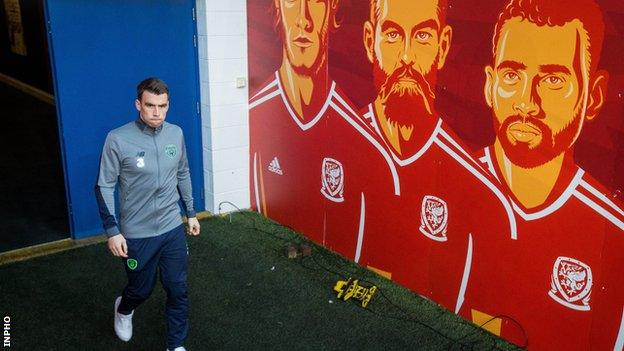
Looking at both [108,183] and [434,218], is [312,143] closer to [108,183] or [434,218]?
[434,218]

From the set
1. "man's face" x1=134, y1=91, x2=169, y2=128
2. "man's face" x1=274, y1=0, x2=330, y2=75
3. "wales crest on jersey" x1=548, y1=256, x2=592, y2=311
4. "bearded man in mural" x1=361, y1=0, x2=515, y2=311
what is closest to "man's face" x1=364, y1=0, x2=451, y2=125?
"bearded man in mural" x1=361, y1=0, x2=515, y2=311

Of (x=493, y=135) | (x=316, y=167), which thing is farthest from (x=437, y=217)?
(x=316, y=167)

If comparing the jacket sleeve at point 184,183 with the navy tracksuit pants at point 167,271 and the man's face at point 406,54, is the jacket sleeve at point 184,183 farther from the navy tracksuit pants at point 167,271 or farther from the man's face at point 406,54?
the man's face at point 406,54

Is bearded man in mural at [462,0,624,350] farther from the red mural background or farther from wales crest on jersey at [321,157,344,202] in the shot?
wales crest on jersey at [321,157,344,202]

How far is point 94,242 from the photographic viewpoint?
15.2 feet

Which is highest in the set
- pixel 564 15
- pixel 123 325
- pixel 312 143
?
pixel 564 15

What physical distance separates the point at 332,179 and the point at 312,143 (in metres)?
0.34

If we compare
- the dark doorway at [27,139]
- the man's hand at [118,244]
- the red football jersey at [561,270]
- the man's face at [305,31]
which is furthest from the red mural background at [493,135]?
the dark doorway at [27,139]

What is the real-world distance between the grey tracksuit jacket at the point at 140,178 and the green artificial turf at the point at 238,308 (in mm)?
811

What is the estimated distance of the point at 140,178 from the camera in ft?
9.36

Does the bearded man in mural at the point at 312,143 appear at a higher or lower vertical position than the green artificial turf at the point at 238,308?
higher

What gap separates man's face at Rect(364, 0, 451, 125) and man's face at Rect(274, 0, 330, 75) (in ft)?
1.53

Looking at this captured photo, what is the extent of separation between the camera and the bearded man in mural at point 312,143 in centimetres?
411

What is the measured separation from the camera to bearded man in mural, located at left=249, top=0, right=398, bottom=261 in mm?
4113
